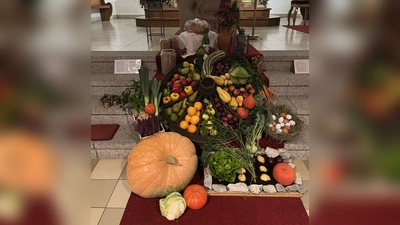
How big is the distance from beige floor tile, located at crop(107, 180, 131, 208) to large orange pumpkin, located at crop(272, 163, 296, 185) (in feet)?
3.83

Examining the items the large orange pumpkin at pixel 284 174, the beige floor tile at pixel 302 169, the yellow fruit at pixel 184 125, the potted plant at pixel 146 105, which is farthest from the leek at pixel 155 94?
the beige floor tile at pixel 302 169

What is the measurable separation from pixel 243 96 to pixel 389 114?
90.4 inches

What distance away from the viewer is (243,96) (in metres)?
2.58

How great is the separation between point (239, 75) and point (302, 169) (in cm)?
104

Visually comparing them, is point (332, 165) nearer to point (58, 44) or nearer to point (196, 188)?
point (58, 44)

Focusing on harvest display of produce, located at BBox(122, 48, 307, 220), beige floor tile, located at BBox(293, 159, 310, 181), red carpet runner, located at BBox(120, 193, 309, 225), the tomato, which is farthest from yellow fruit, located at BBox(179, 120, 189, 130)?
beige floor tile, located at BBox(293, 159, 310, 181)

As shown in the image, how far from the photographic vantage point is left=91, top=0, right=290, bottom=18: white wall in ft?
31.7

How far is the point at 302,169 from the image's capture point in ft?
7.59

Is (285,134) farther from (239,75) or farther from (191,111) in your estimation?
(191,111)

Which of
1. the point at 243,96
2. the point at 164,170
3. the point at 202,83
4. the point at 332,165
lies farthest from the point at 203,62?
the point at 332,165

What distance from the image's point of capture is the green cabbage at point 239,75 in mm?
2566

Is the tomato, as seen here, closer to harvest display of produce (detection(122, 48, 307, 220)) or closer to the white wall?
harvest display of produce (detection(122, 48, 307, 220))

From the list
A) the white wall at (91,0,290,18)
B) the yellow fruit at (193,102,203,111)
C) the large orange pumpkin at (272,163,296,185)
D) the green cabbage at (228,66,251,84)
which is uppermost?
the white wall at (91,0,290,18)

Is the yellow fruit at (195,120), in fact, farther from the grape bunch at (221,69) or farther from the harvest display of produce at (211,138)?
the grape bunch at (221,69)
